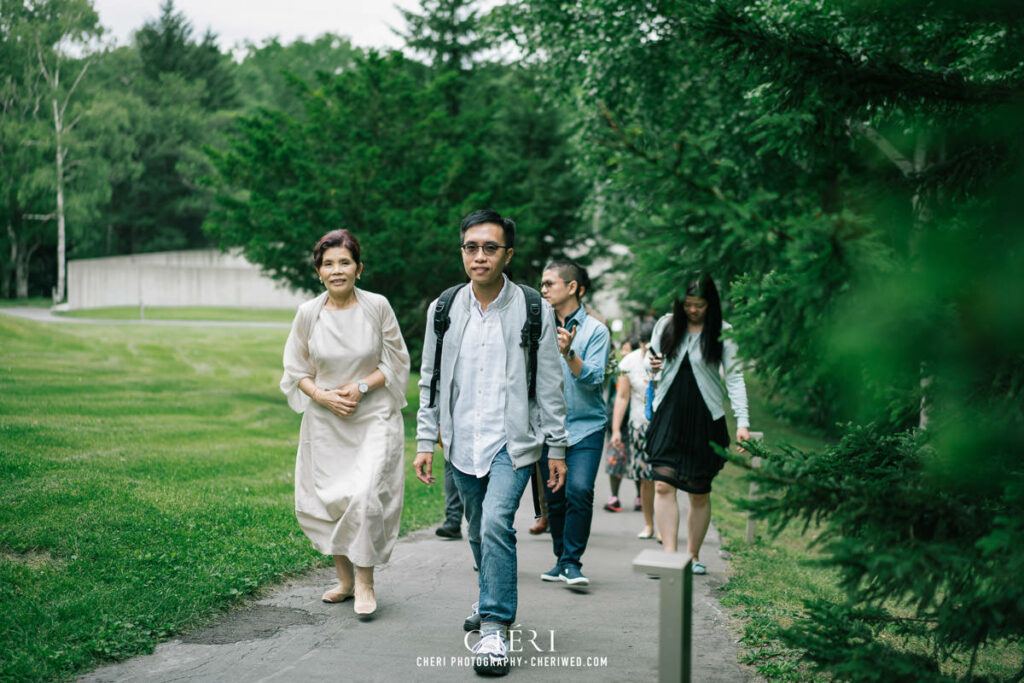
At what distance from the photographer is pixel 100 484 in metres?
7.66

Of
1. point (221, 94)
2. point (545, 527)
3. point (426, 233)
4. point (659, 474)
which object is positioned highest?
point (221, 94)

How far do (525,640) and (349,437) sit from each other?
1.62 metres

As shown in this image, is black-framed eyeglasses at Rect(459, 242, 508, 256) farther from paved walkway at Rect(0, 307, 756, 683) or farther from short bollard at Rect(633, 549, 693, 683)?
short bollard at Rect(633, 549, 693, 683)

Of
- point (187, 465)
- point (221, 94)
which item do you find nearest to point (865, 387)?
point (187, 465)

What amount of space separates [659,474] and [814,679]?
2.24 m

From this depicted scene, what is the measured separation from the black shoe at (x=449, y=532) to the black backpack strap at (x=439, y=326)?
3.06 meters

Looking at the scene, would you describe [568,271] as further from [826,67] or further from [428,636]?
[826,67]

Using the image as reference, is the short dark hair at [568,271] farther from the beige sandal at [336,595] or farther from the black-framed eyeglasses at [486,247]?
the beige sandal at [336,595]

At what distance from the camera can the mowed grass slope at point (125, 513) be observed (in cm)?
495

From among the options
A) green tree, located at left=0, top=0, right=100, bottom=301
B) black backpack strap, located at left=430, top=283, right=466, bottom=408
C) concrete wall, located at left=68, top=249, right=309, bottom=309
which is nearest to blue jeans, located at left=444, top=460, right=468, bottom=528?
black backpack strap, located at left=430, top=283, right=466, bottom=408

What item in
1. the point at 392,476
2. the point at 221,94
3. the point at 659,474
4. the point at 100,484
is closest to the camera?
the point at 392,476

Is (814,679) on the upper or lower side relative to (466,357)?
lower

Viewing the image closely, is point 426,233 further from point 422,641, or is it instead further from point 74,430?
point 422,641

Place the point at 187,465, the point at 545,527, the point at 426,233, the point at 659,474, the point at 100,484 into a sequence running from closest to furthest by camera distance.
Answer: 1. the point at 659,474
2. the point at 100,484
3. the point at 545,527
4. the point at 187,465
5. the point at 426,233
